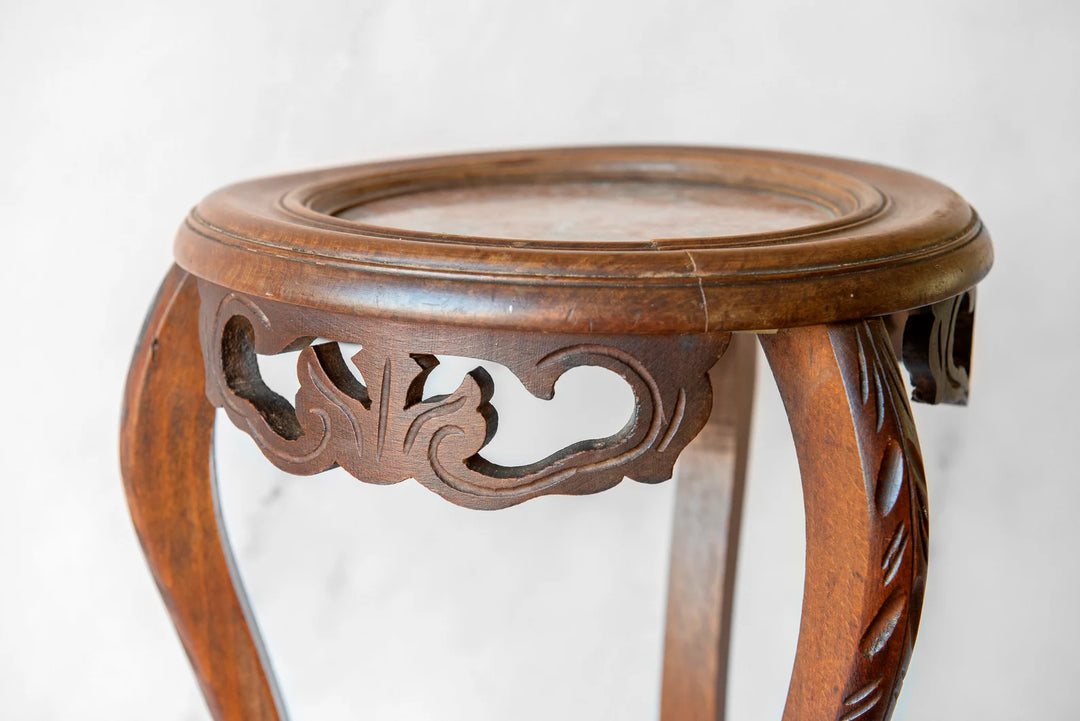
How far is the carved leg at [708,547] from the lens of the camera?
3.78 ft

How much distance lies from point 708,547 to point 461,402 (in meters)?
0.62

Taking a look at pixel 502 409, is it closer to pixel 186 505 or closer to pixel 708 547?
pixel 708 547

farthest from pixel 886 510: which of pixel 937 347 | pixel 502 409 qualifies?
pixel 502 409

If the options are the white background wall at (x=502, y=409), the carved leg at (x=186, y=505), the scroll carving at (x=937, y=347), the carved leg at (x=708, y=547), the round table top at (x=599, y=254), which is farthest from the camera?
the white background wall at (x=502, y=409)

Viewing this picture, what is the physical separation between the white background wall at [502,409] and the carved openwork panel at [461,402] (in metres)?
0.71

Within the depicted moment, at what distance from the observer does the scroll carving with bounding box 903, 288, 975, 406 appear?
769 mm

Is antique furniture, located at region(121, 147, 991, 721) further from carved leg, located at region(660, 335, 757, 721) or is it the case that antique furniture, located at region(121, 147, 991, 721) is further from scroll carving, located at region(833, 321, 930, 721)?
carved leg, located at region(660, 335, 757, 721)

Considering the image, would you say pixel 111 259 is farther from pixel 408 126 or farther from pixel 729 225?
pixel 729 225

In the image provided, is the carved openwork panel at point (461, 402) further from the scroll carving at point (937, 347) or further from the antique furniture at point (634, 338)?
the scroll carving at point (937, 347)

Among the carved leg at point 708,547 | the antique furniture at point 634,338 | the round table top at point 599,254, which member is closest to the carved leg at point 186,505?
the antique furniture at point 634,338

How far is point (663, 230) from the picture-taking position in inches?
31.9

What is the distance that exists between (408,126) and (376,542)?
Result: 52 cm

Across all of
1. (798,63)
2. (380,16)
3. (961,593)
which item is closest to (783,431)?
(961,593)

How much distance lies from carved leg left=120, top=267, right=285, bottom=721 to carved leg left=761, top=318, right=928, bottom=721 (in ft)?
1.49
